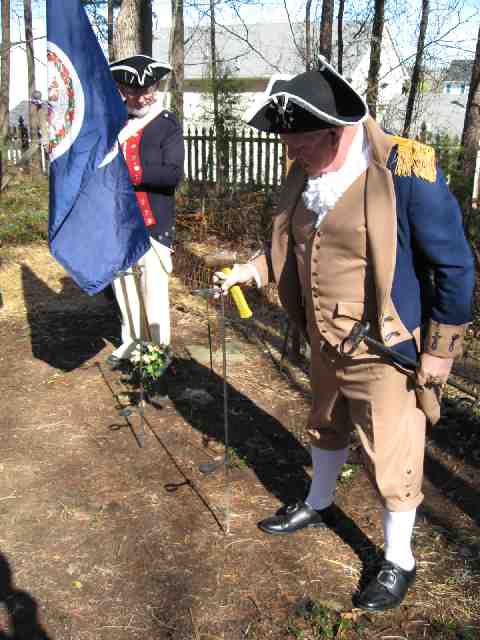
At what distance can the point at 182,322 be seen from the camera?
19.4 feet

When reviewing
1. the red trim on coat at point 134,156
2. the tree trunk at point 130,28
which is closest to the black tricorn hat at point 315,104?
the red trim on coat at point 134,156

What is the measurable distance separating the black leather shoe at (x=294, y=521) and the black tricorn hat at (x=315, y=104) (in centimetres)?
173

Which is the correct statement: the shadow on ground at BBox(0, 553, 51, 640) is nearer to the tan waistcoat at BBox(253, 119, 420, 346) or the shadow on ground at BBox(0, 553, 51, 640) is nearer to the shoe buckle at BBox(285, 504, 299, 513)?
the shoe buckle at BBox(285, 504, 299, 513)

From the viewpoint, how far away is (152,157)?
4.11 m

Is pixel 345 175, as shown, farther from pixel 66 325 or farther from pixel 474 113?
pixel 474 113

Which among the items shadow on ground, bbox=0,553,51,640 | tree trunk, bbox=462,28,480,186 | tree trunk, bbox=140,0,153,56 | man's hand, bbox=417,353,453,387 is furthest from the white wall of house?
shadow on ground, bbox=0,553,51,640

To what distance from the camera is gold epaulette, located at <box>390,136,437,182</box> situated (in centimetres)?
204

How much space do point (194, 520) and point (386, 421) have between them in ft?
4.00

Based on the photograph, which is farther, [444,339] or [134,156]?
[134,156]

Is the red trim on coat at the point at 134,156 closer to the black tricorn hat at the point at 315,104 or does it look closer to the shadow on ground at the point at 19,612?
the black tricorn hat at the point at 315,104

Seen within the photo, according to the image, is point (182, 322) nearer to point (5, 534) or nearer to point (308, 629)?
point (5, 534)

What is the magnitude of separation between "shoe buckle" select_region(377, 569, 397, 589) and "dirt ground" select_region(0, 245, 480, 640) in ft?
0.39

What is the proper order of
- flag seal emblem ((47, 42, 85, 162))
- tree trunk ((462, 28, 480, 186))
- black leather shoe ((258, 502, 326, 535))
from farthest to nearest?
tree trunk ((462, 28, 480, 186)) → flag seal emblem ((47, 42, 85, 162)) → black leather shoe ((258, 502, 326, 535))

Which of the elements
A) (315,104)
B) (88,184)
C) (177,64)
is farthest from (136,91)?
(177,64)
